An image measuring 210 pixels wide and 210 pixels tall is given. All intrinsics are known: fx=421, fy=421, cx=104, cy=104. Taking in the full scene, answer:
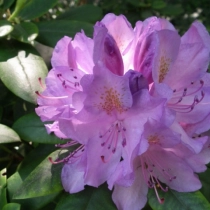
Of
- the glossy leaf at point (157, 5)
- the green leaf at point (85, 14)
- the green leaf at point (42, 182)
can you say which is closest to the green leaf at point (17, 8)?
the green leaf at point (85, 14)

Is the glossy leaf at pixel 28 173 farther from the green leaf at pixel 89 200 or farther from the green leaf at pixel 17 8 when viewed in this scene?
the green leaf at pixel 17 8

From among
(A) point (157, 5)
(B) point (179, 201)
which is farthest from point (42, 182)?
(A) point (157, 5)

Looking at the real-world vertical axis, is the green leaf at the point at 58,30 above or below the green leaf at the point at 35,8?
below

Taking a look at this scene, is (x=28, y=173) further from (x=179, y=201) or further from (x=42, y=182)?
(x=179, y=201)

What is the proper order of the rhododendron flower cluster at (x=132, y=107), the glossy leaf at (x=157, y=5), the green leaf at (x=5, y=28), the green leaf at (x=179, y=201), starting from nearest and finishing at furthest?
the rhododendron flower cluster at (x=132, y=107)
the green leaf at (x=179, y=201)
the green leaf at (x=5, y=28)
the glossy leaf at (x=157, y=5)

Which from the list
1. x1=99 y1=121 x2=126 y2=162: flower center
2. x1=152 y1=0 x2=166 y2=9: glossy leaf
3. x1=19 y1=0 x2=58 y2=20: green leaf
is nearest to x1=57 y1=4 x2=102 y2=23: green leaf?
x1=19 y1=0 x2=58 y2=20: green leaf

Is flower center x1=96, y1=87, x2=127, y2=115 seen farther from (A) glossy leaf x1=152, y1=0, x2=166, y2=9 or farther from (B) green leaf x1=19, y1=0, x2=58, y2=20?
(A) glossy leaf x1=152, y1=0, x2=166, y2=9
